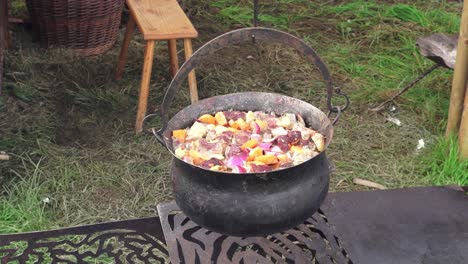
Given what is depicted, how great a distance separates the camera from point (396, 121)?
14.7 feet

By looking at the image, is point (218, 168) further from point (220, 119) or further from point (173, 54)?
point (173, 54)

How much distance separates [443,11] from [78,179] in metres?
3.69

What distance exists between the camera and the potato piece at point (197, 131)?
7.66 feet

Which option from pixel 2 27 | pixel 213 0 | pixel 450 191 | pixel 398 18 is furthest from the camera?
pixel 213 0

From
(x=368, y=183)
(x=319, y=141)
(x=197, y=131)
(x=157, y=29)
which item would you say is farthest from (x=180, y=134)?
(x=157, y=29)

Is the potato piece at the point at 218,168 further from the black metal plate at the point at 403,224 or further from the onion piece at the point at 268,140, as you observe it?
the black metal plate at the point at 403,224

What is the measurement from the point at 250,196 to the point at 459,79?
7.37 feet

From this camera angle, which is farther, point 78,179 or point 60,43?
point 60,43

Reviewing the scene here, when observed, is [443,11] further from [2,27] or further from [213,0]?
[2,27]

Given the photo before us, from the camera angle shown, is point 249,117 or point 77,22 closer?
point 249,117

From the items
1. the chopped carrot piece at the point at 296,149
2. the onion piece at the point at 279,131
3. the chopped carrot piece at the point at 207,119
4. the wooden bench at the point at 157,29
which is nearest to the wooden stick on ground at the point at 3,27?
the wooden bench at the point at 157,29

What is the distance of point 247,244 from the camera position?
246 centimetres

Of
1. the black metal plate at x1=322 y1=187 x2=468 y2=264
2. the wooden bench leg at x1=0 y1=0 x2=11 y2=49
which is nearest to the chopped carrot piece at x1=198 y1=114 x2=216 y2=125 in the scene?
the black metal plate at x1=322 y1=187 x2=468 y2=264

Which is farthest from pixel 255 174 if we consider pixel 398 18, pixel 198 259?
pixel 398 18
